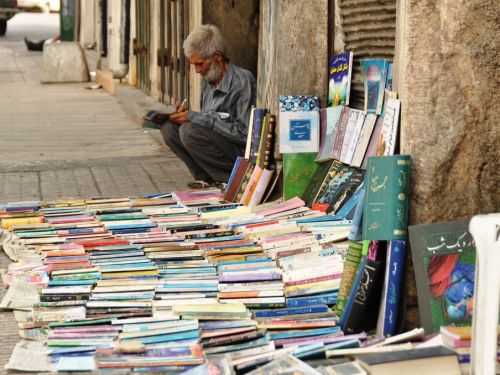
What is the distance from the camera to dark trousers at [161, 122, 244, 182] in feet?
24.8

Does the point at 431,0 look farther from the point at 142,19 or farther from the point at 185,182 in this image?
the point at 142,19

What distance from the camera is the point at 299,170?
6.64 metres

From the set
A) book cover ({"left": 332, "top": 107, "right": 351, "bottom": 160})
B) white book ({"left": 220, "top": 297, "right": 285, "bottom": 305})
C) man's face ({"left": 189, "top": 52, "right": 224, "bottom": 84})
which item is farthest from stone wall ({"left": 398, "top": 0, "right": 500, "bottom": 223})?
man's face ({"left": 189, "top": 52, "right": 224, "bottom": 84})

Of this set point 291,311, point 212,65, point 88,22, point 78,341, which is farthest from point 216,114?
point 88,22

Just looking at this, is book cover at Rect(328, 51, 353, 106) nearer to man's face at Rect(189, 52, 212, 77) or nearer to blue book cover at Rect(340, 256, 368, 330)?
man's face at Rect(189, 52, 212, 77)

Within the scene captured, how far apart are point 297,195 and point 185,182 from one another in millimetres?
1637

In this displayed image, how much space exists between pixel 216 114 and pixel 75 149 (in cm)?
290

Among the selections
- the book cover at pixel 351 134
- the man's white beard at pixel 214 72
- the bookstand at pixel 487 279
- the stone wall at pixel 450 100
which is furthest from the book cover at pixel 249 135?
the bookstand at pixel 487 279

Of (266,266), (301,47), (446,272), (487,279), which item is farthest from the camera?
(301,47)

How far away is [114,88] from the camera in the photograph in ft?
52.0

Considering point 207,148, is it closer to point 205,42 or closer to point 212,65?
point 212,65

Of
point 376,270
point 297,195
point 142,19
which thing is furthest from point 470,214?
point 142,19

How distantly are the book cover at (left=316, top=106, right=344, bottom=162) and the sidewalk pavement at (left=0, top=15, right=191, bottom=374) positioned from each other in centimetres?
163

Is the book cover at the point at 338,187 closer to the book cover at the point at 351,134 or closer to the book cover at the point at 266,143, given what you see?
the book cover at the point at 351,134
